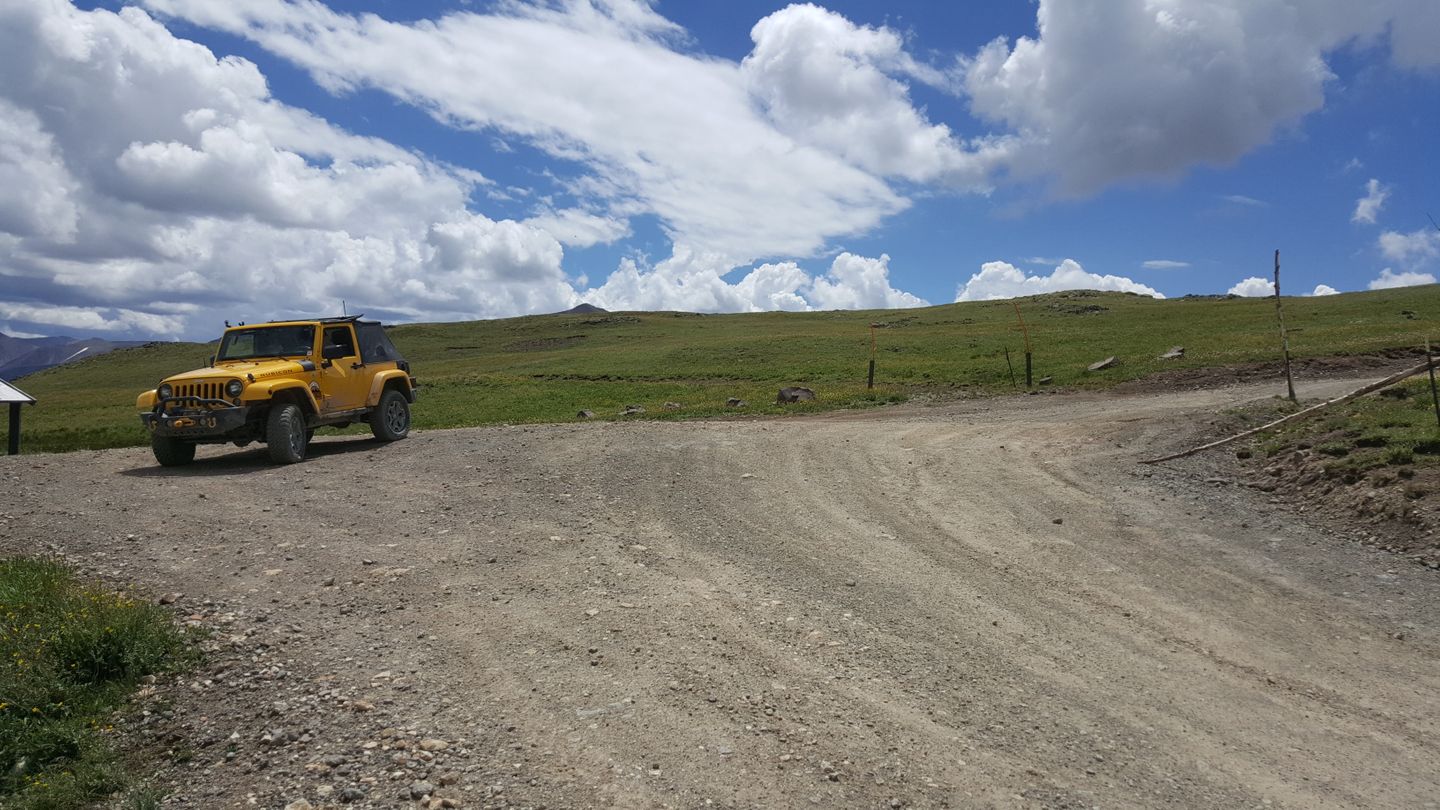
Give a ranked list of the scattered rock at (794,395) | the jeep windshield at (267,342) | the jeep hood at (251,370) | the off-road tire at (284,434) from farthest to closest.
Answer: the scattered rock at (794,395) → the jeep windshield at (267,342) → the off-road tire at (284,434) → the jeep hood at (251,370)

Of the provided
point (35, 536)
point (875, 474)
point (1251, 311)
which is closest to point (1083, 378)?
point (875, 474)

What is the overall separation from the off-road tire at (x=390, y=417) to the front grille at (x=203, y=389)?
350cm

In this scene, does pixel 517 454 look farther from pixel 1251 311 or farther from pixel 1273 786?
pixel 1251 311

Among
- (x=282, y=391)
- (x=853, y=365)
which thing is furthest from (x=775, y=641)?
(x=853, y=365)

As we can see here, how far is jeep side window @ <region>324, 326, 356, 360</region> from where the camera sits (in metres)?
16.6

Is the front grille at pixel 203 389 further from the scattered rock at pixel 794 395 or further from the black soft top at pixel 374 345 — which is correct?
the scattered rock at pixel 794 395

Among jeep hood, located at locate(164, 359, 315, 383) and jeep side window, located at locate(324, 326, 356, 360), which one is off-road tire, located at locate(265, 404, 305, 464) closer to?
jeep hood, located at locate(164, 359, 315, 383)

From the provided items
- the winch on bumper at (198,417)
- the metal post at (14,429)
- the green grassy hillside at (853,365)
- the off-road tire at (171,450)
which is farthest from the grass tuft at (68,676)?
the green grassy hillside at (853,365)

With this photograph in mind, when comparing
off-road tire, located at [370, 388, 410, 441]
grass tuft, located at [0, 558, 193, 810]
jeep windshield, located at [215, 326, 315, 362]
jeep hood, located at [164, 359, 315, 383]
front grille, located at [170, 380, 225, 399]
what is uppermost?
jeep windshield, located at [215, 326, 315, 362]

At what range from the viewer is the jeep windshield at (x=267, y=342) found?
1634 cm

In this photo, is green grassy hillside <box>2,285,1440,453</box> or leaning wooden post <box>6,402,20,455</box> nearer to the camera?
leaning wooden post <box>6,402,20,455</box>

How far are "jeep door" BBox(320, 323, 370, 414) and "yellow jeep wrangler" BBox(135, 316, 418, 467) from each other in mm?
20

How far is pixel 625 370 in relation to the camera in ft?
171

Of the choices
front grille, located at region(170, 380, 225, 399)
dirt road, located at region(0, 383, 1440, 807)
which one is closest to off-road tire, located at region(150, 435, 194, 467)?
front grille, located at region(170, 380, 225, 399)
